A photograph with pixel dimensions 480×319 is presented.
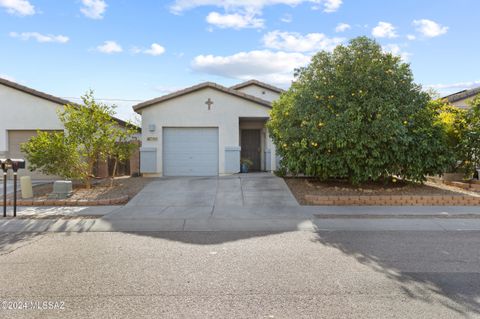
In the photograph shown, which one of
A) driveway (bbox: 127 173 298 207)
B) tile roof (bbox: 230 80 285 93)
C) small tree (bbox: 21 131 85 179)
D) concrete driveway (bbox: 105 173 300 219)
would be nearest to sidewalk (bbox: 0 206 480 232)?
concrete driveway (bbox: 105 173 300 219)

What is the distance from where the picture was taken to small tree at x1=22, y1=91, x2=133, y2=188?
10906mm

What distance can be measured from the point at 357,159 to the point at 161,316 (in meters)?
7.99

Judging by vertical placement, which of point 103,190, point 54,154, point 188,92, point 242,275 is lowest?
point 242,275

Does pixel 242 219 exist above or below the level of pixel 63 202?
below

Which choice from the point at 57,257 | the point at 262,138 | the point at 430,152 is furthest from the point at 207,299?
the point at 262,138

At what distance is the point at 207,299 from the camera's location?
397cm

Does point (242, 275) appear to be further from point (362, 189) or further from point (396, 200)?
point (362, 189)

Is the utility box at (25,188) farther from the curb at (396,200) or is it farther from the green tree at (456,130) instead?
the green tree at (456,130)

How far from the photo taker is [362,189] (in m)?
11.0

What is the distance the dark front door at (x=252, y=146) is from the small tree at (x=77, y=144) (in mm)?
6731

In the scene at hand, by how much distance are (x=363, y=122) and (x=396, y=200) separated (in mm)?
2243

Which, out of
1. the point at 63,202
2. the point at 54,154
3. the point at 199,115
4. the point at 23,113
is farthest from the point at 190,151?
the point at 23,113

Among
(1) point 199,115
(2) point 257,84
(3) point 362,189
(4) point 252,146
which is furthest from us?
→ (2) point 257,84

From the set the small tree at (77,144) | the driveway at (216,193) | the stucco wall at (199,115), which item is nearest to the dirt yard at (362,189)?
the driveway at (216,193)
